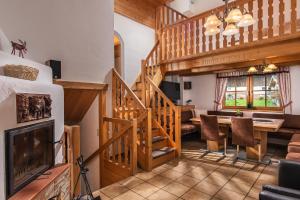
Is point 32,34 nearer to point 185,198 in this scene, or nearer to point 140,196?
point 140,196

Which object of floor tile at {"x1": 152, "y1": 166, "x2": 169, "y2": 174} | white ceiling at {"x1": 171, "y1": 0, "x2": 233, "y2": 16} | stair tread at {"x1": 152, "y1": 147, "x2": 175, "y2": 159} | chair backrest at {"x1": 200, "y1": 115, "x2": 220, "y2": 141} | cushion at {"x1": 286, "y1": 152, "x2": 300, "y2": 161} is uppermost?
white ceiling at {"x1": 171, "y1": 0, "x2": 233, "y2": 16}

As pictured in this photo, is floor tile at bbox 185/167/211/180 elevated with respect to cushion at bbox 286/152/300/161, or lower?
lower

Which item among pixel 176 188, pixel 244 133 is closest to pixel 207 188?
pixel 176 188

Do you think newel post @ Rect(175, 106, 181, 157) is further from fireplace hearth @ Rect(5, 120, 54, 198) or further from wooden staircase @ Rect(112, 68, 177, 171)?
fireplace hearth @ Rect(5, 120, 54, 198)

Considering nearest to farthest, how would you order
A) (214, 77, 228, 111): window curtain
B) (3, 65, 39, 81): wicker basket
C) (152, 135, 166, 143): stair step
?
(3, 65, 39, 81): wicker basket, (152, 135, 166, 143): stair step, (214, 77, 228, 111): window curtain

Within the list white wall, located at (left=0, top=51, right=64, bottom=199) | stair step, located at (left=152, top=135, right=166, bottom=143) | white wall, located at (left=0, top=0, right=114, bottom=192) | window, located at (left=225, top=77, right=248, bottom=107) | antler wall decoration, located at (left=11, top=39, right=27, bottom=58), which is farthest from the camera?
window, located at (left=225, top=77, right=248, bottom=107)

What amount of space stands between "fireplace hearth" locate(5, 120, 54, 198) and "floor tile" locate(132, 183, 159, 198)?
1.26 metres

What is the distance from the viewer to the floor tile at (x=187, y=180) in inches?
117

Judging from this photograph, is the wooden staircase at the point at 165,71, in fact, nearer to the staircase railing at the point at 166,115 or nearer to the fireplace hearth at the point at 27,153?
the staircase railing at the point at 166,115

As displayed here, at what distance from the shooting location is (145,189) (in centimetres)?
282

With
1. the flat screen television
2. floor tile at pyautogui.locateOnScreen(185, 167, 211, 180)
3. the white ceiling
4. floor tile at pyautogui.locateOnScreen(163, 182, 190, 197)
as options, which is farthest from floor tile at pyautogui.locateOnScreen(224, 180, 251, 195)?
the white ceiling

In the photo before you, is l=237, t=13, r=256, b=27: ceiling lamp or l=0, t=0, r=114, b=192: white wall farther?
l=237, t=13, r=256, b=27: ceiling lamp

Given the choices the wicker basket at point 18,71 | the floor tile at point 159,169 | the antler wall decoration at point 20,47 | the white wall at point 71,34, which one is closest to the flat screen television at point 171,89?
the white wall at point 71,34

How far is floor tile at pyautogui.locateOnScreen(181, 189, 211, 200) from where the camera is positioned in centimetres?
256
